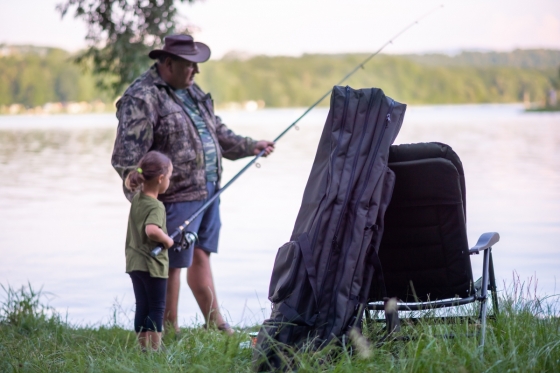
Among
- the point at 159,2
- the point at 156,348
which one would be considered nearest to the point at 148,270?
the point at 156,348

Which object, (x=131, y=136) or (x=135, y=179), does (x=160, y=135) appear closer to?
(x=131, y=136)

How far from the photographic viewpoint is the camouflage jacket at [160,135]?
174 inches

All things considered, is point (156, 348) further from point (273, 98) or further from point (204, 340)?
point (273, 98)

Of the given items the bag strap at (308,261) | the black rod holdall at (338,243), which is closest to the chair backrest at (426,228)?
the black rod holdall at (338,243)

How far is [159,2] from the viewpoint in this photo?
25.3 feet

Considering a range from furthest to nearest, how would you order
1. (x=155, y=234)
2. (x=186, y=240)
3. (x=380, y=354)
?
(x=186, y=240) → (x=155, y=234) → (x=380, y=354)

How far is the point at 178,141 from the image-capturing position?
454cm

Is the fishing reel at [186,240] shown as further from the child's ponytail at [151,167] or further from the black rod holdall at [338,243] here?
the black rod holdall at [338,243]

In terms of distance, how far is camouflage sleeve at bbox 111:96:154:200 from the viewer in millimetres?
4387

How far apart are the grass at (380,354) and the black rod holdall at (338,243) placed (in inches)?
5.2

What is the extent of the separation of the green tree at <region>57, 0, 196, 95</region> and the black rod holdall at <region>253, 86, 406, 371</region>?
13.9ft

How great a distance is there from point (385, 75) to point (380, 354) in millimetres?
166661

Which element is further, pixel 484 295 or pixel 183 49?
pixel 183 49

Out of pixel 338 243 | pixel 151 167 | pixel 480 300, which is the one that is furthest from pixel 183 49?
pixel 480 300
